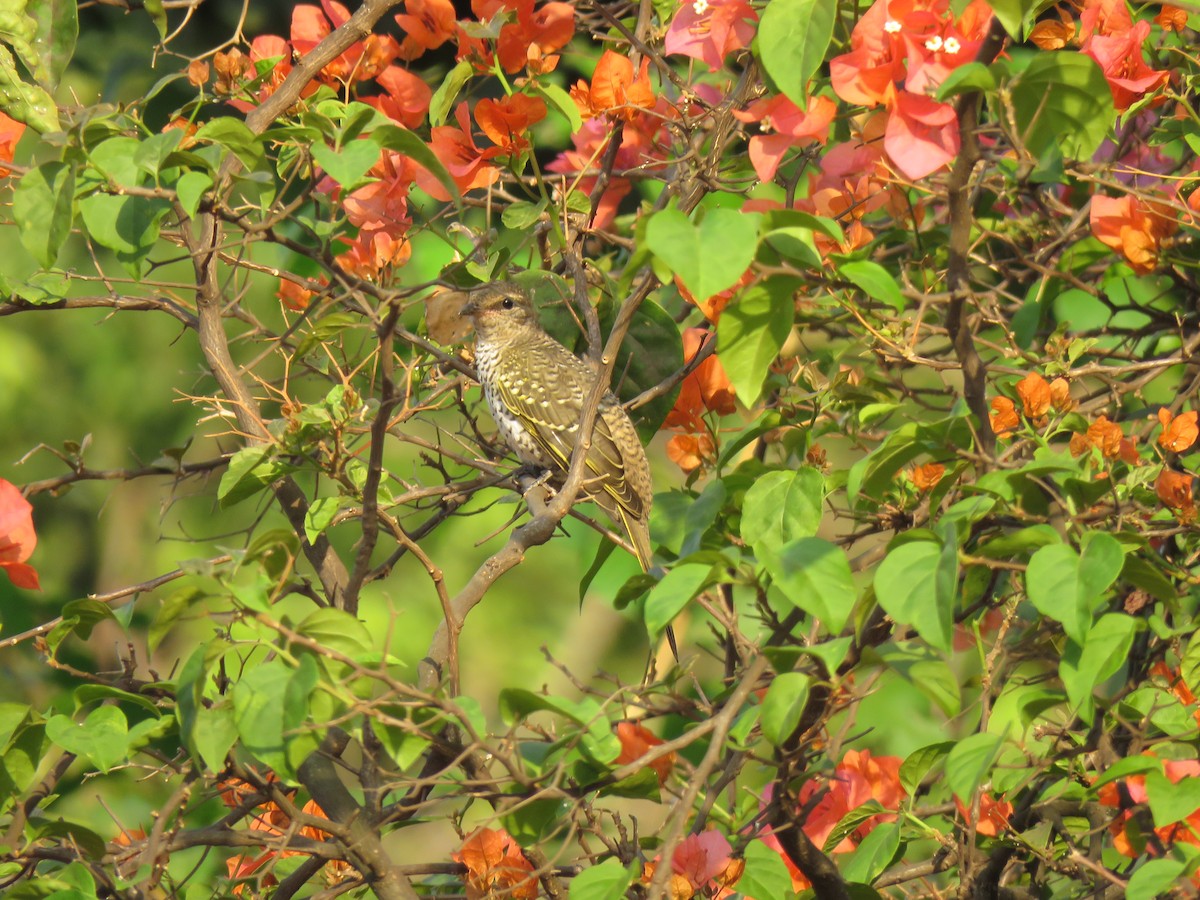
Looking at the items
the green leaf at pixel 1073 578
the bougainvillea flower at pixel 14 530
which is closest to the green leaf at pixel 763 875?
the green leaf at pixel 1073 578

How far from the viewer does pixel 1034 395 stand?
216 centimetres

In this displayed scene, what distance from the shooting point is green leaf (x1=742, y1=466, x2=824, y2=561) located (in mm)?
2006

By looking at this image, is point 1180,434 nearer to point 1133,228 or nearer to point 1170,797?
point 1133,228

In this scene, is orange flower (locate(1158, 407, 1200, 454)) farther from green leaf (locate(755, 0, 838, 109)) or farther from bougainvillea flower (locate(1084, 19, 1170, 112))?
green leaf (locate(755, 0, 838, 109))

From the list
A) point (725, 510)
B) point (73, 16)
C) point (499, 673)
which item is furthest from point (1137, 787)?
point (499, 673)

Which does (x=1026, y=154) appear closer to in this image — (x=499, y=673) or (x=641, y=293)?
(x=641, y=293)

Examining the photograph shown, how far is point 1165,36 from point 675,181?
1158mm

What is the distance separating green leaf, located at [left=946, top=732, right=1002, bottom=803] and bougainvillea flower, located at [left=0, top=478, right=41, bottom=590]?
1.46m

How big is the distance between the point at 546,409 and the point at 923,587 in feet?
10.3

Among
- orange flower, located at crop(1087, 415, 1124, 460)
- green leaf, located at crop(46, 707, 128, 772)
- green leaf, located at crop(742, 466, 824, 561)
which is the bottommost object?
green leaf, located at crop(46, 707, 128, 772)

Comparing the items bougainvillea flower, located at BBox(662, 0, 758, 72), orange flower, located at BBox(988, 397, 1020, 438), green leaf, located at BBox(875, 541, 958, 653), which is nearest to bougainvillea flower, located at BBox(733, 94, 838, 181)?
bougainvillea flower, located at BBox(662, 0, 758, 72)

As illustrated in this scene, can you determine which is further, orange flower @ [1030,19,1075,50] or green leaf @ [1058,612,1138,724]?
orange flower @ [1030,19,1075,50]

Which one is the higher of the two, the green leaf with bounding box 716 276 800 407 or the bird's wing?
the green leaf with bounding box 716 276 800 407

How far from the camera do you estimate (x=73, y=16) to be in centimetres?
216
